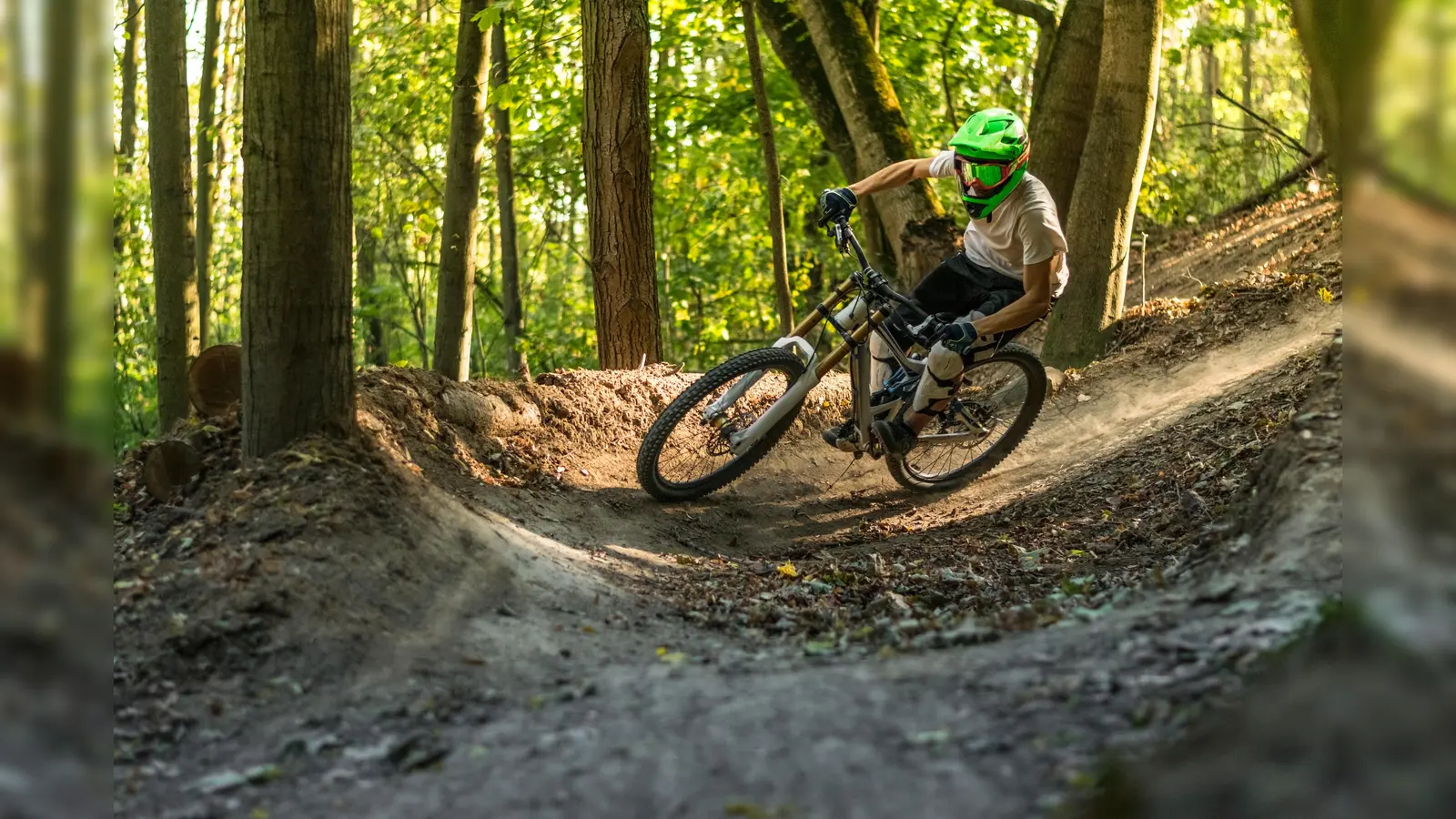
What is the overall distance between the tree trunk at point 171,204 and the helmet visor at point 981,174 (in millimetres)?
5910

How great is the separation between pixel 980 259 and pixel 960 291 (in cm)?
24

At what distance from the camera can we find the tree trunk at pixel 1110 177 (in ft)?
32.8

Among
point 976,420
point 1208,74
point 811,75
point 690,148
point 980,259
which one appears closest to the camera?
point 980,259

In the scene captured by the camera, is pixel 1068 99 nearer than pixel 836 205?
No

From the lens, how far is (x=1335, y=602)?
361 cm

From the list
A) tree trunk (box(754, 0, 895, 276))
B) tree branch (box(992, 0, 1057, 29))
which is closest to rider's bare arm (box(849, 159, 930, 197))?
tree trunk (box(754, 0, 895, 276))

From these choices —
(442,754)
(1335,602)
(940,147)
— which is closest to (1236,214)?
(940,147)

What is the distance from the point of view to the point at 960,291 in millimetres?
7613

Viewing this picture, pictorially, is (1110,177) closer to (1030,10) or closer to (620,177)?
(620,177)

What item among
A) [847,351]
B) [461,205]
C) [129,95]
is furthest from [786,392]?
[129,95]

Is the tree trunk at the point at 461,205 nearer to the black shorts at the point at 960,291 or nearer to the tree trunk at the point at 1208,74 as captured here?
the black shorts at the point at 960,291
